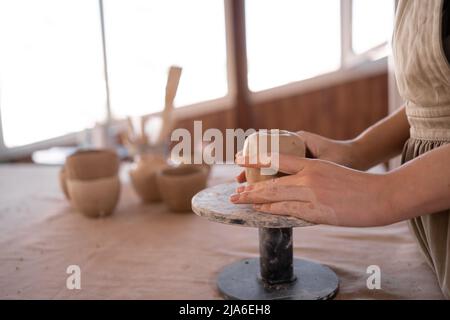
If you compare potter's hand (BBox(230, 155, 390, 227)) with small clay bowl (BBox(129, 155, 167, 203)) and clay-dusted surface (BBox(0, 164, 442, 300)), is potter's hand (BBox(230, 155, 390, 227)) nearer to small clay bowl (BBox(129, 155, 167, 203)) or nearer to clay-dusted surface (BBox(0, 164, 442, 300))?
clay-dusted surface (BBox(0, 164, 442, 300))

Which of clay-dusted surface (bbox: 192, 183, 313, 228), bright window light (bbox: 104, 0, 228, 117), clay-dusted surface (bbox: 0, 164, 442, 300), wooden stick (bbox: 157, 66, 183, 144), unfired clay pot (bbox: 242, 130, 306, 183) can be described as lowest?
clay-dusted surface (bbox: 0, 164, 442, 300)

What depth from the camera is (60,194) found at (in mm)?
1355

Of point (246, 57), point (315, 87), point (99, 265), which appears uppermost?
point (246, 57)

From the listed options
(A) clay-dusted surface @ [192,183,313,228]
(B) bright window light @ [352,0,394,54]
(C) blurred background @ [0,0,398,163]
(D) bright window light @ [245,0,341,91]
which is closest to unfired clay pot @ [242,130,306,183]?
(A) clay-dusted surface @ [192,183,313,228]

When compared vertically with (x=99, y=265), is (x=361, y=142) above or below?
above

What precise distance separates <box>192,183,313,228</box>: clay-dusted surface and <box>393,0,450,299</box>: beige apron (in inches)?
8.7

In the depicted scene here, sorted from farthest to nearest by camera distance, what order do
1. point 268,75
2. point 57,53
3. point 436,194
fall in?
1. point 268,75
2. point 57,53
3. point 436,194

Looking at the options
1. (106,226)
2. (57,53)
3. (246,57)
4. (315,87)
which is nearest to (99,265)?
(106,226)

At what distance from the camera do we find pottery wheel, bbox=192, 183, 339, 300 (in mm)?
660

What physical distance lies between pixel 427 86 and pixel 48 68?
2.40 m

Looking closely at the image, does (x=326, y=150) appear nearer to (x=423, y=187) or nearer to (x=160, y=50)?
(x=423, y=187)

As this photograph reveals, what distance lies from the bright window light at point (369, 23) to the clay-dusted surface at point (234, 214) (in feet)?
9.59

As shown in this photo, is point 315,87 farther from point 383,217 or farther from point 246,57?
point 383,217

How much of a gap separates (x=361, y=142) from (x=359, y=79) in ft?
8.66
